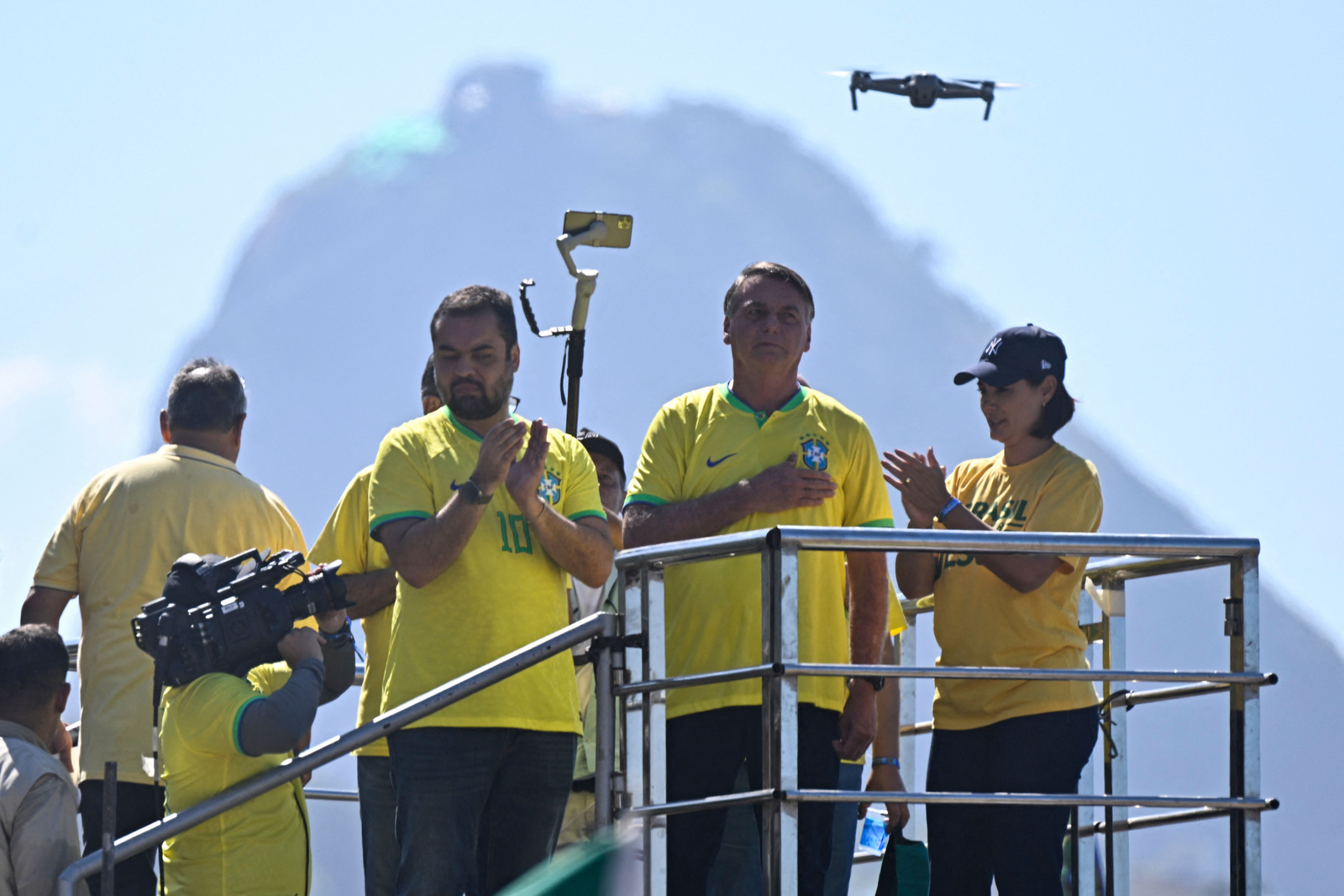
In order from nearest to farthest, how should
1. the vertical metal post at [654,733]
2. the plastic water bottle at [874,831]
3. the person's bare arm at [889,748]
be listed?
the vertical metal post at [654,733]
the person's bare arm at [889,748]
the plastic water bottle at [874,831]

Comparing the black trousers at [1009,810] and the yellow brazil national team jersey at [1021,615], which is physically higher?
the yellow brazil national team jersey at [1021,615]

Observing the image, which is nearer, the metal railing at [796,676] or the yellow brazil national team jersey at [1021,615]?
the metal railing at [796,676]

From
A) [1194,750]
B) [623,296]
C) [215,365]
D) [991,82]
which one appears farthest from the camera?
[623,296]

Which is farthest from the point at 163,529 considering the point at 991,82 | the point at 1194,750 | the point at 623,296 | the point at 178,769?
the point at 623,296

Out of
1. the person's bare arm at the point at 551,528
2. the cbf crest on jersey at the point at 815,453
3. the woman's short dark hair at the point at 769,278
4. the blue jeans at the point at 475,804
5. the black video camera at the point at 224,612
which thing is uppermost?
the woman's short dark hair at the point at 769,278

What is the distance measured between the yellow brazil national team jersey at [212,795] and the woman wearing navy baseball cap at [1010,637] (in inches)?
69.5

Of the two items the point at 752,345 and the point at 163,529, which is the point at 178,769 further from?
the point at 752,345

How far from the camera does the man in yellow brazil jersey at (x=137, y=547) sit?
4.71 metres

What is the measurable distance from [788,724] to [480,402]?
1.32m

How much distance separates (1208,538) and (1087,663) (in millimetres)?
990

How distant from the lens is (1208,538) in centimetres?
405

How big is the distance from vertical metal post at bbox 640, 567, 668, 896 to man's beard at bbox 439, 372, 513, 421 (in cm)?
80

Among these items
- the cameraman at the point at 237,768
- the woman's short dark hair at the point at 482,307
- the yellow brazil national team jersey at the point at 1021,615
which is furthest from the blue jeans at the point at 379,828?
the yellow brazil national team jersey at the point at 1021,615

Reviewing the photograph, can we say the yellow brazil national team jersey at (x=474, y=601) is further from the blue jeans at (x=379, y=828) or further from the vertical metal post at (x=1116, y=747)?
the vertical metal post at (x=1116, y=747)
